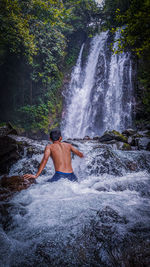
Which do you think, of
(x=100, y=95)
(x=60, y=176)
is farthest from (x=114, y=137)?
(x=100, y=95)

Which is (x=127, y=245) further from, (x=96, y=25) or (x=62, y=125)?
(x=96, y=25)

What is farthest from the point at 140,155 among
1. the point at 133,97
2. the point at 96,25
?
the point at 96,25

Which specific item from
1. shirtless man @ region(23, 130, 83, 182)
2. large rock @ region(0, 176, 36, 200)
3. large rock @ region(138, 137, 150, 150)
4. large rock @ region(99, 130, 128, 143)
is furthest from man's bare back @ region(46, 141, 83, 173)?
large rock @ region(99, 130, 128, 143)

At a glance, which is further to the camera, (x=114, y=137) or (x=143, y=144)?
(x=114, y=137)

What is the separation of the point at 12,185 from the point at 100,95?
13743 millimetres

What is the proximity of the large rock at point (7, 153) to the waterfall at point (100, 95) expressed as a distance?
9343 millimetres

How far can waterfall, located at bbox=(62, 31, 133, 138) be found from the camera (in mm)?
13644

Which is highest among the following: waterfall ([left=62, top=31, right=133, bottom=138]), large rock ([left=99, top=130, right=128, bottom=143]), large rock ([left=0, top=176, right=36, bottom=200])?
waterfall ([left=62, top=31, right=133, bottom=138])

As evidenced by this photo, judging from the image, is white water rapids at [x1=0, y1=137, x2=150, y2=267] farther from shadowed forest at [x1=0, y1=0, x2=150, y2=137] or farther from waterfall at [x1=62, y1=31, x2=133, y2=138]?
waterfall at [x1=62, y1=31, x2=133, y2=138]

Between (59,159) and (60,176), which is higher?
(59,159)

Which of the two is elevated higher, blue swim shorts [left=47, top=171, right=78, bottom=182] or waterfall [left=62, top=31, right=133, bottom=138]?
waterfall [left=62, top=31, right=133, bottom=138]

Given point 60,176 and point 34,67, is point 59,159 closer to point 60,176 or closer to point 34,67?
point 60,176

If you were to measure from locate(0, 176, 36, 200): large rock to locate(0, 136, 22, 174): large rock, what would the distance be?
185 cm

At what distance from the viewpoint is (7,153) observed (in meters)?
5.12
